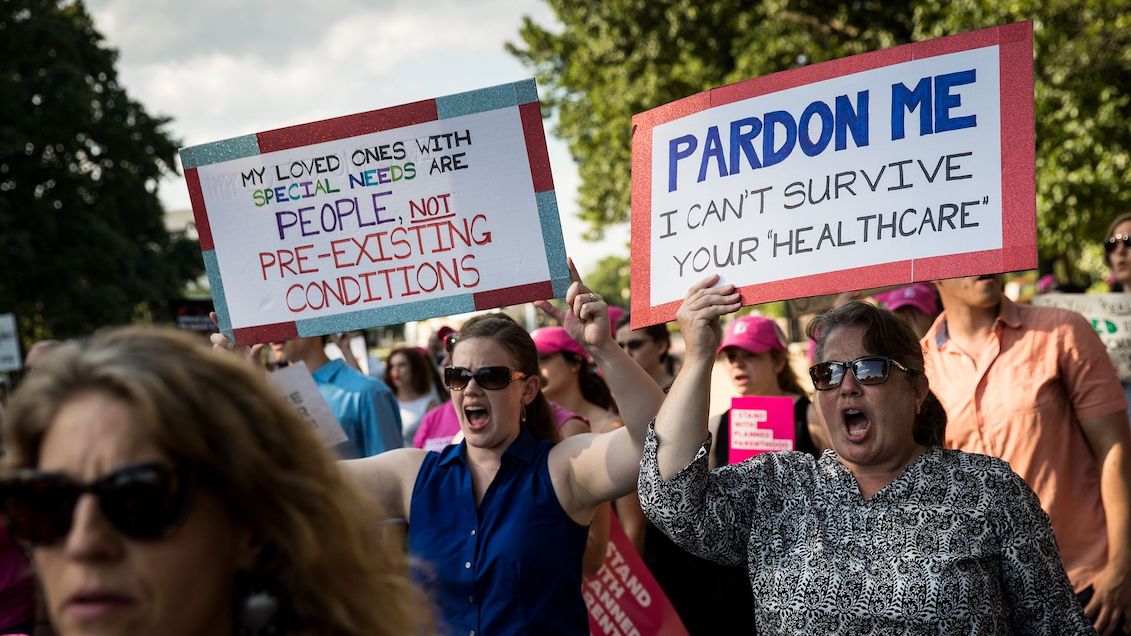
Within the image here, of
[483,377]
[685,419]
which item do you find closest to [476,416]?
[483,377]

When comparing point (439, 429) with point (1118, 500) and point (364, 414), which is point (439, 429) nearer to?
point (364, 414)

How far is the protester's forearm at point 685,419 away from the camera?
9.36 ft

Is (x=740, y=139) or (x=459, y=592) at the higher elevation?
(x=740, y=139)

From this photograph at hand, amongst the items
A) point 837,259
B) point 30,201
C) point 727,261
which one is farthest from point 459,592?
point 30,201

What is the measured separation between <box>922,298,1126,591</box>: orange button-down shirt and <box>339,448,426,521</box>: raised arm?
2.16 meters

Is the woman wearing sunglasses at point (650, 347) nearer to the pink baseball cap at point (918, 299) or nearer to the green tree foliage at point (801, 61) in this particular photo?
the pink baseball cap at point (918, 299)

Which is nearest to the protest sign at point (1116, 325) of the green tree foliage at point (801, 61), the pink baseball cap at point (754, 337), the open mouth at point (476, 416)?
the pink baseball cap at point (754, 337)

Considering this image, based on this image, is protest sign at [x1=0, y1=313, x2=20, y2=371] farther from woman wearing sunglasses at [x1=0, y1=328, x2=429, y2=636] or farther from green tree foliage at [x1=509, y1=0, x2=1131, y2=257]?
woman wearing sunglasses at [x1=0, y1=328, x2=429, y2=636]

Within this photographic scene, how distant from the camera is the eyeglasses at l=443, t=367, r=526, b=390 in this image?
11.3ft

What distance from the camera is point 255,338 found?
12.8 ft

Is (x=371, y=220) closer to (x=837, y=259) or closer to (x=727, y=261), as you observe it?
(x=727, y=261)

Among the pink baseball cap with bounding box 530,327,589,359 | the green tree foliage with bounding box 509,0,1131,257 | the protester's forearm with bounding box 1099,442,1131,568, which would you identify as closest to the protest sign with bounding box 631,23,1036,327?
the protester's forearm with bounding box 1099,442,1131,568

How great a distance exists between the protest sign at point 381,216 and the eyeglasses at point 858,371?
36.9 inches

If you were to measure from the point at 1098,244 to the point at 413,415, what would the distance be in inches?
429
